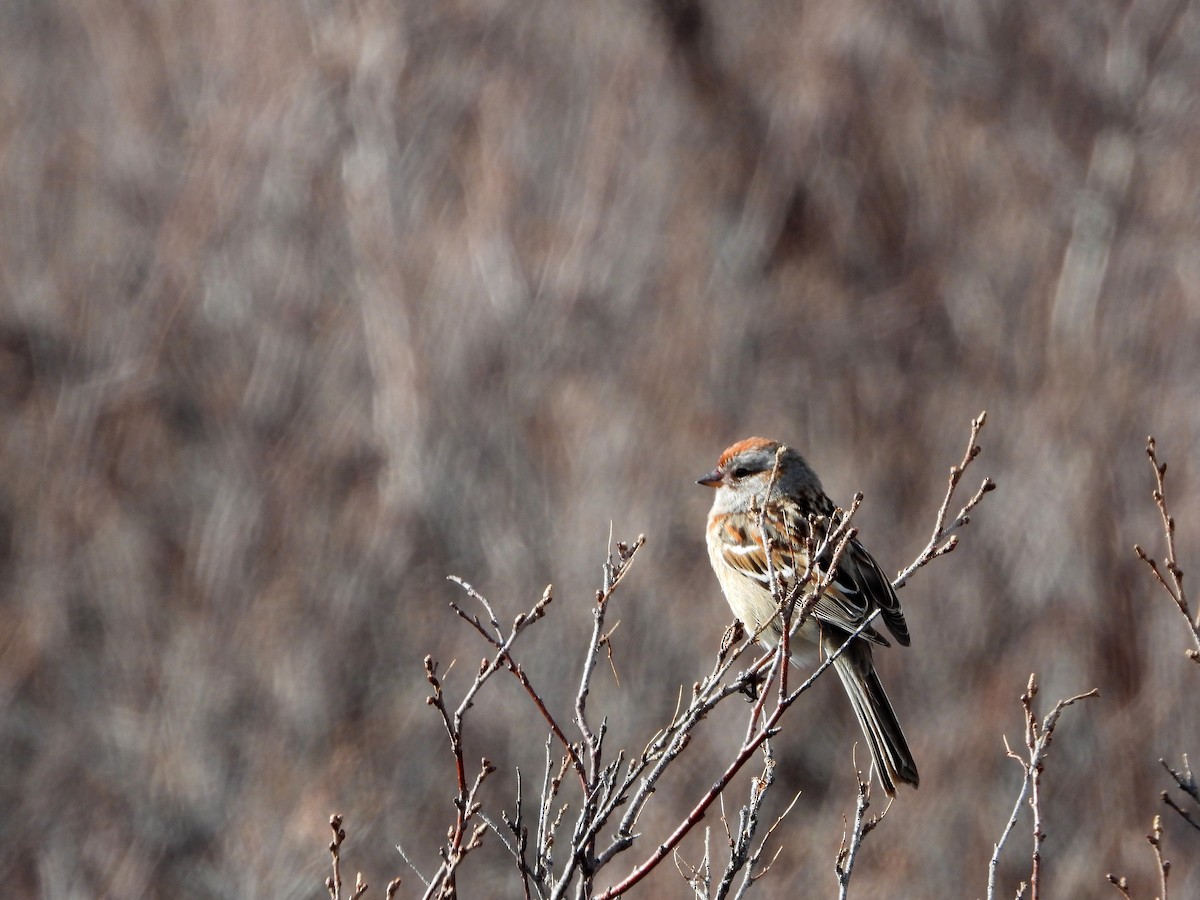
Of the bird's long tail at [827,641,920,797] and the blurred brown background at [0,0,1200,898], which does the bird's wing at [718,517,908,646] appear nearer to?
the bird's long tail at [827,641,920,797]

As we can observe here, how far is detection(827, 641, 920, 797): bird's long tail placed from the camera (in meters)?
4.35

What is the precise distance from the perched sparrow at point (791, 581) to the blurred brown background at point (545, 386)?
13.6 feet

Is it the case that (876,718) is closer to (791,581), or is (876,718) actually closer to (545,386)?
(791,581)

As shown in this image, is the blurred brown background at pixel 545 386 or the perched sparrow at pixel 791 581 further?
the blurred brown background at pixel 545 386

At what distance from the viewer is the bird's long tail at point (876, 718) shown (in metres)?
4.35

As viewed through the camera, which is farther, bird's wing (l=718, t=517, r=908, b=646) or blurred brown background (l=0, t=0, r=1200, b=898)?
blurred brown background (l=0, t=0, r=1200, b=898)

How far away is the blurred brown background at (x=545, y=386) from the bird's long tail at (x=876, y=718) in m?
4.43

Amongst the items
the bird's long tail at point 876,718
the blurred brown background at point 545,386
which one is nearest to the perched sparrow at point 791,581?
the bird's long tail at point 876,718

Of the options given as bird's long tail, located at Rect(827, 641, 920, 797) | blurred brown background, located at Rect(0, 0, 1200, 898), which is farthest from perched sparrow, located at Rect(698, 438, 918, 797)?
blurred brown background, located at Rect(0, 0, 1200, 898)

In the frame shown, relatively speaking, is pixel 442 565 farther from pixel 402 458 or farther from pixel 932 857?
pixel 932 857

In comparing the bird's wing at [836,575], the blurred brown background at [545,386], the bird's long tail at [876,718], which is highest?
the bird's wing at [836,575]

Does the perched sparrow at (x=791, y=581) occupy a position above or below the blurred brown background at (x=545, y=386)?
above

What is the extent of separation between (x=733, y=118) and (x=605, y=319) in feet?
7.36

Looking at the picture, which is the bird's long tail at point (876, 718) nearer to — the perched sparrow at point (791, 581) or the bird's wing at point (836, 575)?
the perched sparrow at point (791, 581)
